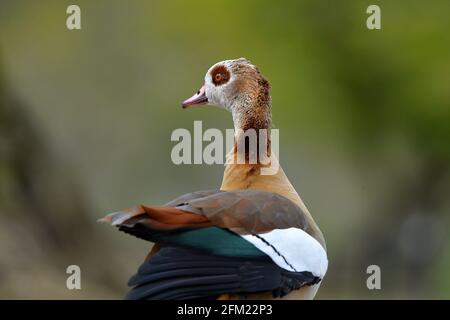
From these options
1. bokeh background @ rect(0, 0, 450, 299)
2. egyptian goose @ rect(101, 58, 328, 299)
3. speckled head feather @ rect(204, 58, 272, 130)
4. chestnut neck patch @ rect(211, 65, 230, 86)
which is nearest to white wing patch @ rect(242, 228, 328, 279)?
egyptian goose @ rect(101, 58, 328, 299)

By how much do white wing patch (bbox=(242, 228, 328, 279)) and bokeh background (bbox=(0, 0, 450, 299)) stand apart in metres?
2.20

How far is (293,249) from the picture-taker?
2.10 meters

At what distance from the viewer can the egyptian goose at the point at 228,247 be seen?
1.92 meters

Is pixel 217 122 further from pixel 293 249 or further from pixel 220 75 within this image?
pixel 293 249

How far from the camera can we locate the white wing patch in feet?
6.75

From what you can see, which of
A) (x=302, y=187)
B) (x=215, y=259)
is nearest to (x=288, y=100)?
(x=302, y=187)

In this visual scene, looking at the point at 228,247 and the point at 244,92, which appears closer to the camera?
the point at 228,247

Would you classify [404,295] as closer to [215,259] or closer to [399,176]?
[399,176]

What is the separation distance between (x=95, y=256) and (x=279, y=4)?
88.2 inches

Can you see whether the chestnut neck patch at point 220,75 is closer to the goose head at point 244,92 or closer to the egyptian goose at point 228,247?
the goose head at point 244,92

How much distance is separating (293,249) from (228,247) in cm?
→ 20

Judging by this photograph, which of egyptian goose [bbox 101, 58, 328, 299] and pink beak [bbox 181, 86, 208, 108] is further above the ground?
pink beak [bbox 181, 86, 208, 108]

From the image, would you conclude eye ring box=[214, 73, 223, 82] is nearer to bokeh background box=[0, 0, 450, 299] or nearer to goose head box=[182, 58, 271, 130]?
goose head box=[182, 58, 271, 130]

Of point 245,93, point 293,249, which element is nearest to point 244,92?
point 245,93
